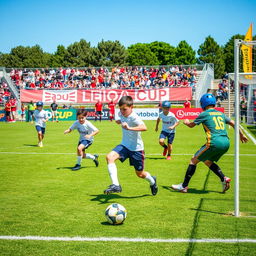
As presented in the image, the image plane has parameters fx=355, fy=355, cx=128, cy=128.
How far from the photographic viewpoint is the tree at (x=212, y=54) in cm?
8841

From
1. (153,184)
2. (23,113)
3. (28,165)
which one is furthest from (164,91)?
(153,184)

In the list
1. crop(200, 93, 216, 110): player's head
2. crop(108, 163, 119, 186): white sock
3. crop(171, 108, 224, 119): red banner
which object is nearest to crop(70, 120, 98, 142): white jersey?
crop(108, 163, 119, 186): white sock

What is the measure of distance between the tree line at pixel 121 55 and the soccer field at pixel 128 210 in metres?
79.3

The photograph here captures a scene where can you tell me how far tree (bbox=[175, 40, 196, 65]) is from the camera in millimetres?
101562

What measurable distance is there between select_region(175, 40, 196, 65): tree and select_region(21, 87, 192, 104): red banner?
66.9 meters

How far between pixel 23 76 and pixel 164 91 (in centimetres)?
1659

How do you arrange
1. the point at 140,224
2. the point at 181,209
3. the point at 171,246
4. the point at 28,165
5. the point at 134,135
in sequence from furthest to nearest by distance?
the point at 28,165, the point at 134,135, the point at 181,209, the point at 140,224, the point at 171,246

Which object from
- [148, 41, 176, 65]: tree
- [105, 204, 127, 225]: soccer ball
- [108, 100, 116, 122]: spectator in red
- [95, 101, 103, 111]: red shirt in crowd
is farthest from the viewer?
[148, 41, 176, 65]: tree

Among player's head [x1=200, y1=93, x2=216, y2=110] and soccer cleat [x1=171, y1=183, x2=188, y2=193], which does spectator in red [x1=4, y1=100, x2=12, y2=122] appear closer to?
soccer cleat [x1=171, y1=183, x2=188, y2=193]

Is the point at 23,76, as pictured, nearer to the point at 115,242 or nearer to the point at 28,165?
the point at 28,165

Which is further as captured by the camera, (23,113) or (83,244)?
(23,113)

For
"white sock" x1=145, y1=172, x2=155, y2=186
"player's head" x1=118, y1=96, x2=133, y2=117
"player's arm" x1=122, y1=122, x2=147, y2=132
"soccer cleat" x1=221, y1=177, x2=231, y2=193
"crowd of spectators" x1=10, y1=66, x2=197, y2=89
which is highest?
"crowd of spectators" x1=10, y1=66, x2=197, y2=89

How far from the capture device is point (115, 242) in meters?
4.66

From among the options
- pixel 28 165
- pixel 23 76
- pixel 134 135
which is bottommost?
pixel 28 165
